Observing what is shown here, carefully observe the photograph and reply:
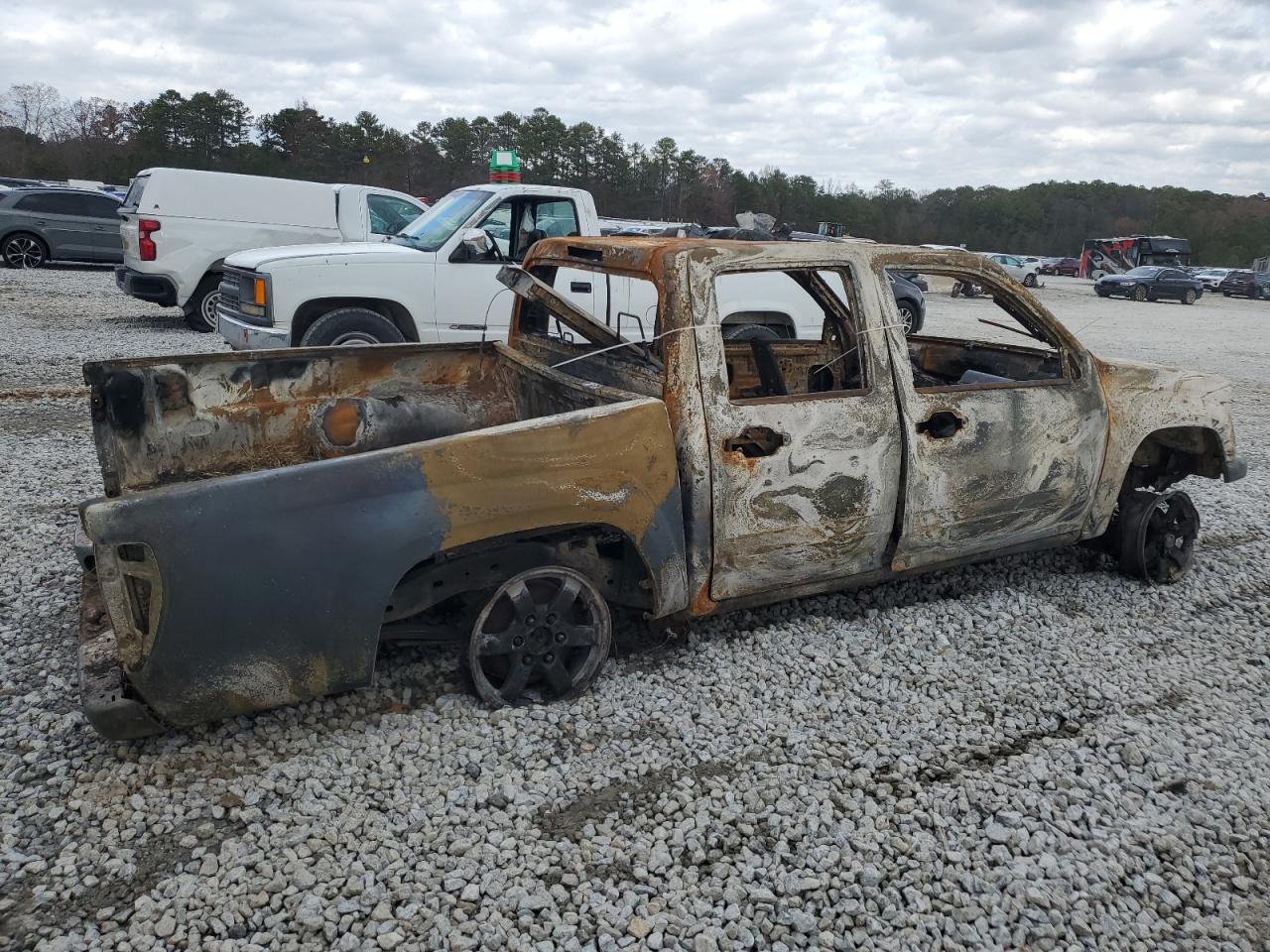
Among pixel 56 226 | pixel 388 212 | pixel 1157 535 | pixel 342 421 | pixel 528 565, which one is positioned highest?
pixel 388 212

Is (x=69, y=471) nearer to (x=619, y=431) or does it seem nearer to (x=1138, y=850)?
(x=619, y=431)

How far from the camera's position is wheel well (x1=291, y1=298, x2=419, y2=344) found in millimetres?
7820

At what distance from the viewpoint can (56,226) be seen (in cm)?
1809

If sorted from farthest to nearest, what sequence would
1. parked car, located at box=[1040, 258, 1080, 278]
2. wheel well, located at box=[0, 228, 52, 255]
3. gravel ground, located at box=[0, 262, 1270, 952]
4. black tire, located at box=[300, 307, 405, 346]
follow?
parked car, located at box=[1040, 258, 1080, 278]
wheel well, located at box=[0, 228, 52, 255]
black tire, located at box=[300, 307, 405, 346]
gravel ground, located at box=[0, 262, 1270, 952]

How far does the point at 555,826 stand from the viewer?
2.83 metres

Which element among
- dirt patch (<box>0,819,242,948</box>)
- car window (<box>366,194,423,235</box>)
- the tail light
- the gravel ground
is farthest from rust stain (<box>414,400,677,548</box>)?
the tail light

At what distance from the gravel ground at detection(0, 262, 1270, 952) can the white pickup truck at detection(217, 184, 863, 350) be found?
12.4 feet

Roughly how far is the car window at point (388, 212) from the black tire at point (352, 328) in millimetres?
4838

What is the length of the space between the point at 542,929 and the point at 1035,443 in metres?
3.00

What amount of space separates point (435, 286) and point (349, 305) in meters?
0.75

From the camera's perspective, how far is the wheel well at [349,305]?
25.7ft

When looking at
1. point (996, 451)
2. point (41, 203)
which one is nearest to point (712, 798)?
point (996, 451)

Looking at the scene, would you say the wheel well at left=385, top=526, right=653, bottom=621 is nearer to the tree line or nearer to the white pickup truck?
the white pickup truck

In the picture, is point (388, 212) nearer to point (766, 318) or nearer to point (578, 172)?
point (766, 318)
